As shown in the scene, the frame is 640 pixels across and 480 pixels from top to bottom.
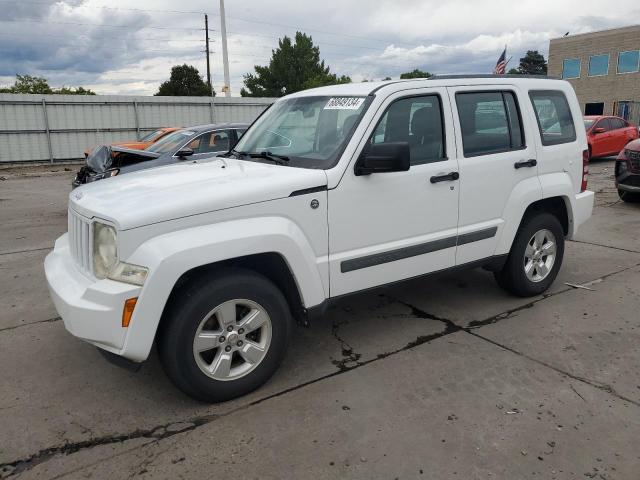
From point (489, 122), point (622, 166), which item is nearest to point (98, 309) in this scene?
point (489, 122)

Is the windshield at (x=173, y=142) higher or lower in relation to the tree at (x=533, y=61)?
lower

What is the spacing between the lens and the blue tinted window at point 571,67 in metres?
41.7

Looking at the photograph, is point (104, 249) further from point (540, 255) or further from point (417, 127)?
point (540, 255)

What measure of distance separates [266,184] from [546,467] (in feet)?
7.13

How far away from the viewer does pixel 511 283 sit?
4.84m

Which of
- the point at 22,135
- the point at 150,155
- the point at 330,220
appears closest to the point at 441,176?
the point at 330,220

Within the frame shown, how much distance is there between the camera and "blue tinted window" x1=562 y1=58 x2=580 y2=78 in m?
41.7

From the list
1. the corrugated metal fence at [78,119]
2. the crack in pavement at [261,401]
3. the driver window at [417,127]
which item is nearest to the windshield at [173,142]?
the crack in pavement at [261,401]

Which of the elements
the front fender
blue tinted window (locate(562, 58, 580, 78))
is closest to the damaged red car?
the front fender

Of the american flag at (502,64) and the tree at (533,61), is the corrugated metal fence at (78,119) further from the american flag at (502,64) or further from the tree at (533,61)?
the tree at (533,61)

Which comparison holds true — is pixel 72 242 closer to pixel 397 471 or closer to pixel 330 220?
pixel 330 220

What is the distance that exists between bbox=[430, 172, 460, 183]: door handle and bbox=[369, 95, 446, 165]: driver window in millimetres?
136

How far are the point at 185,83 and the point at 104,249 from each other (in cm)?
6135

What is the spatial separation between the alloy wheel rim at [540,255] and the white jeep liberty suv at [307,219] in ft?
0.07
